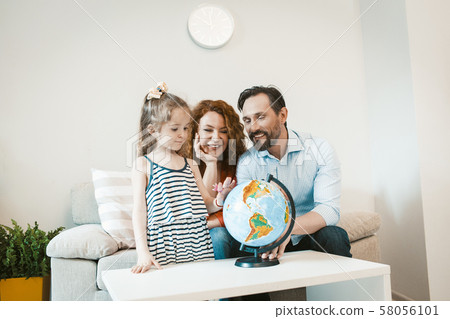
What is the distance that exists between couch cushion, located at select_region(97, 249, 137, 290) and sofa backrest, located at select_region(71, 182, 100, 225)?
15.2 inches

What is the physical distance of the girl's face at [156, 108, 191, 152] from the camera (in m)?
1.46

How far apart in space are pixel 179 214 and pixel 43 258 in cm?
74

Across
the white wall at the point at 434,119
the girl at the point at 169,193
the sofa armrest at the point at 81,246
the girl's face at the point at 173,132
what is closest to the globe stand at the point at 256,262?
Result: the girl at the point at 169,193

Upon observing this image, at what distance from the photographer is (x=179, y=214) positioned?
1.38 metres

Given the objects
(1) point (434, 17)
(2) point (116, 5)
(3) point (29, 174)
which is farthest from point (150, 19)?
(1) point (434, 17)

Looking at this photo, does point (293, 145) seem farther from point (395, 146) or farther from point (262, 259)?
point (395, 146)

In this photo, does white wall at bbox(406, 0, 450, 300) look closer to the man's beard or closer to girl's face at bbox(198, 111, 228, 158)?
the man's beard

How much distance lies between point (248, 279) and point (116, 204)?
1022 mm

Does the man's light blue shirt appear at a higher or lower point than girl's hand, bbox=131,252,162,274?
higher

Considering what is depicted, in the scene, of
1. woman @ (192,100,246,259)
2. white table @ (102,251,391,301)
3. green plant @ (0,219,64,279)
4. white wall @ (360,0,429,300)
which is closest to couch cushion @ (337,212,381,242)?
white wall @ (360,0,429,300)

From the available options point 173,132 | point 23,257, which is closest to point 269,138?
point 173,132

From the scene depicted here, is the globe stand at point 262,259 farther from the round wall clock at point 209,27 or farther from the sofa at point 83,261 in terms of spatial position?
A: the round wall clock at point 209,27

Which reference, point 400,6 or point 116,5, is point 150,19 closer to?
point 116,5

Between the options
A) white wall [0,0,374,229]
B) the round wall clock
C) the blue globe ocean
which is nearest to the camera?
the blue globe ocean
